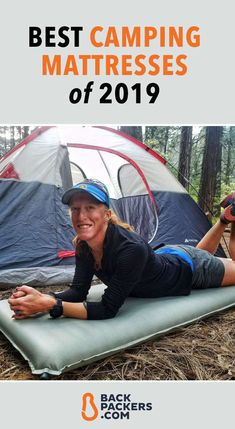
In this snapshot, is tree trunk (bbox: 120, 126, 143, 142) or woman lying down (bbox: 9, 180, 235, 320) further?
tree trunk (bbox: 120, 126, 143, 142)

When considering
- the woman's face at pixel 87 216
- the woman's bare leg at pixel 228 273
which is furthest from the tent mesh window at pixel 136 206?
the woman's face at pixel 87 216

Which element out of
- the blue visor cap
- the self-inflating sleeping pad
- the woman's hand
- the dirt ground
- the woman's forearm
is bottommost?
the dirt ground

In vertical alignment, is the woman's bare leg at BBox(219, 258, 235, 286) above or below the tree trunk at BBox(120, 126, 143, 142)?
below

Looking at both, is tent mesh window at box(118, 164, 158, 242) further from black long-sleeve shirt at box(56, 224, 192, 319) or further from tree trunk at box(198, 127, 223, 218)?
tree trunk at box(198, 127, 223, 218)

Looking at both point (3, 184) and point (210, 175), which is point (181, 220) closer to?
point (3, 184)

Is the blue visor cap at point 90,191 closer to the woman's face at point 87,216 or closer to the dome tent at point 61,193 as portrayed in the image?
the woman's face at point 87,216

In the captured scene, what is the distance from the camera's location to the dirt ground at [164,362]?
1.43 meters

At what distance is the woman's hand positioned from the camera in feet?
4.97

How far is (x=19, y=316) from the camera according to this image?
1.60 m

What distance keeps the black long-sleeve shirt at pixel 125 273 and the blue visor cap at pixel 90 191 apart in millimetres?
175

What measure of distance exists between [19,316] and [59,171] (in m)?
1.76

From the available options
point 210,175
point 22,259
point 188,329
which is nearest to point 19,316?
point 188,329

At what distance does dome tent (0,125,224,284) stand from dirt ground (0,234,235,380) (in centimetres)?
107

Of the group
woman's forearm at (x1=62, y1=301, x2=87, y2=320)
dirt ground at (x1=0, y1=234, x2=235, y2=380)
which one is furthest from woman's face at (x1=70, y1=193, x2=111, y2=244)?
dirt ground at (x1=0, y1=234, x2=235, y2=380)
